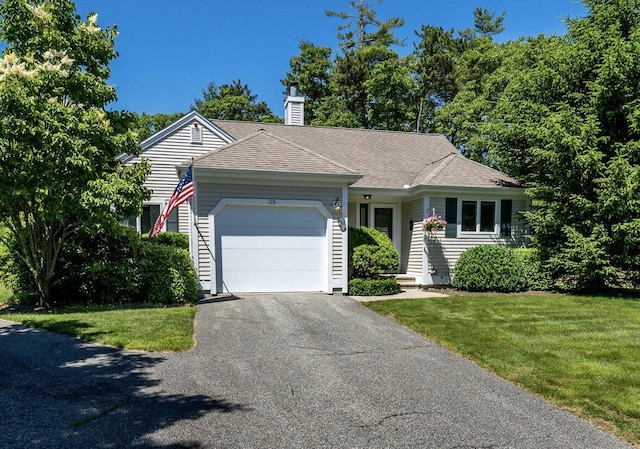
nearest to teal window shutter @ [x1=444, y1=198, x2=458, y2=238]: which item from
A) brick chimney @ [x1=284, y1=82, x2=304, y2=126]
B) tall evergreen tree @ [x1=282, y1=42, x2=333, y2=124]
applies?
brick chimney @ [x1=284, y1=82, x2=304, y2=126]

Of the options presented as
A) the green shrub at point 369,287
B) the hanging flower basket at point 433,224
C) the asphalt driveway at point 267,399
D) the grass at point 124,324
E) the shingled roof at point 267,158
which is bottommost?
the asphalt driveway at point 267,399

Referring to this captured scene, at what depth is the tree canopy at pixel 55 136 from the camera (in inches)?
283

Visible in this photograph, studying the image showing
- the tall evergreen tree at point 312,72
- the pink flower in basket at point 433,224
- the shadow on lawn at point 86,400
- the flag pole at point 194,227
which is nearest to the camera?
the shadow on lawn at point 86,400

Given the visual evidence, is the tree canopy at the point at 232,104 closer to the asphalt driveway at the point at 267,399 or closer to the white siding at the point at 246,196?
the white siding at the point at 246,196

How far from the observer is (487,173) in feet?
43.7

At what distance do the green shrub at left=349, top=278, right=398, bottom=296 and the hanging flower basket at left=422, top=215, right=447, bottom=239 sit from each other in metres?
2.21

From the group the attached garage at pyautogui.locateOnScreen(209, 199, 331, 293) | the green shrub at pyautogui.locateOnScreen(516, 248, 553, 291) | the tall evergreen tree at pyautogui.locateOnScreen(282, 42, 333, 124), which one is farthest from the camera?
the tall evergreen tree at pyautogui.locateOnScreen(282, 42, 333, 124)

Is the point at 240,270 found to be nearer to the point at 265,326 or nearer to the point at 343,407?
the point at 265,326

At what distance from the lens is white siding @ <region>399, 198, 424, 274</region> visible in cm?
1262

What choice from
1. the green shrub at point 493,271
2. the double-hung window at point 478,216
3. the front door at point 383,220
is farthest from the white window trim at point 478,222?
the front door at point 383,220

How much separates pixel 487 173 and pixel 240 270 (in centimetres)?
842

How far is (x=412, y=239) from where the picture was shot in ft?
42.8

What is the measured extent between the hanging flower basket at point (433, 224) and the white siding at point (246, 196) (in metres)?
2.89

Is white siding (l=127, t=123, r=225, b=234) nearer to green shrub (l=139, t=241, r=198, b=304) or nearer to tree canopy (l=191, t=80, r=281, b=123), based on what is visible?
green shrub (l=139, t=241, r=198, b=304)
